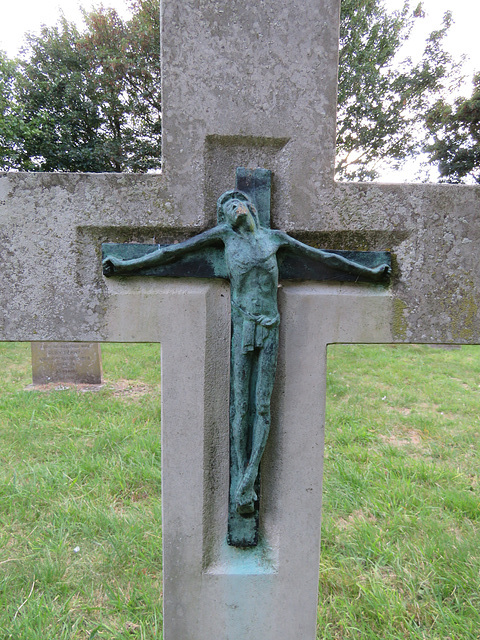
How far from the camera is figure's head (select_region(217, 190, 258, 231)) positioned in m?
1.17

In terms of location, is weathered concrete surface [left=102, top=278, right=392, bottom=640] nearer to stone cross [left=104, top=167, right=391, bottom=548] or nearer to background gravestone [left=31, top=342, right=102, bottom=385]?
stone cross [left=104, top=167, right=391, bottom=548]

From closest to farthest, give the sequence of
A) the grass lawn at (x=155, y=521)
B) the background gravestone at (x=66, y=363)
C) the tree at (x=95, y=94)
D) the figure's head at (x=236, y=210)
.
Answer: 1. the figure's head at (x=236, y=210)
2. the grass lawn at (x=155, y=521)
3. the background gravestone at (x=66, y=363)
4. the tree at (x=95, y=94)

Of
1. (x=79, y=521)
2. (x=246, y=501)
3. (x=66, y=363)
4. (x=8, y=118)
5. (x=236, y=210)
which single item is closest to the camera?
(x=236, y=210)

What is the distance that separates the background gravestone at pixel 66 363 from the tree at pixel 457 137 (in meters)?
13.0

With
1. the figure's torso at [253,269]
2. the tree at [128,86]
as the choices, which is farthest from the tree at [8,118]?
the figure's torso at [253,269]

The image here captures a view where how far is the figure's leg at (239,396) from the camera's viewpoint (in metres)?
1.25

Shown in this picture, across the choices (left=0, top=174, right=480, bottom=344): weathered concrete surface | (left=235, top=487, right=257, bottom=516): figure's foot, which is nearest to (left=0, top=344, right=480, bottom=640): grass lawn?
(left=235, top=487, right=257, bottom=516): figure's foot

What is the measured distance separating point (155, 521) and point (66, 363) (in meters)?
3.75

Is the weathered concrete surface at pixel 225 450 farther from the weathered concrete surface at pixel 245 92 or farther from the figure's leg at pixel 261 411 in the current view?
the weathered concrete surface at pixel 245 92

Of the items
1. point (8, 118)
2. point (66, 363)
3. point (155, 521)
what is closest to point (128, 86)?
point (8, 118)

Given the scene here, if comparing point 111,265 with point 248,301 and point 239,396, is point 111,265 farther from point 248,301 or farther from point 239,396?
point 239,396

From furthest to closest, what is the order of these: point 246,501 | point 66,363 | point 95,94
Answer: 1. point 95,94
2. point 66,363
3. point 246,501

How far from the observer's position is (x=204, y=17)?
48.8 inches

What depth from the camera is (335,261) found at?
4.27 feet
